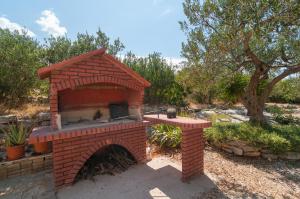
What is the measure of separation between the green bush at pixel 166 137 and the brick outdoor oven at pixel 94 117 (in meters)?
1.27

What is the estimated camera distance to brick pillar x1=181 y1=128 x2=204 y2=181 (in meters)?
3.93

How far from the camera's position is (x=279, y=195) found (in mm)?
3607

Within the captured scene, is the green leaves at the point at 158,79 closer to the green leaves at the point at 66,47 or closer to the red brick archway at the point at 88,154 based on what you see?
the green leaves at the point at 66,47

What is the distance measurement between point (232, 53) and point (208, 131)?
3028mm

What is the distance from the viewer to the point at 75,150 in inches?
148

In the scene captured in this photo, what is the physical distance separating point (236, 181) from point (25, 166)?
507cm

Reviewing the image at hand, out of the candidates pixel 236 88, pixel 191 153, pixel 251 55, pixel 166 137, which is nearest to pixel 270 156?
pixel 191 153

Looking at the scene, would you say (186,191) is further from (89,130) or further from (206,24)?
(206,24)

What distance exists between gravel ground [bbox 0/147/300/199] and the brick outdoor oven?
50 centimetres

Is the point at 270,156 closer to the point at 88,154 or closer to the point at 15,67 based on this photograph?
the point at 88,154

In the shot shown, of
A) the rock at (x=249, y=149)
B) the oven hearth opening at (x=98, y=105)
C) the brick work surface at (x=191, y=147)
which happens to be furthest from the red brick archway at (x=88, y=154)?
the rock at (x=249, y=149)

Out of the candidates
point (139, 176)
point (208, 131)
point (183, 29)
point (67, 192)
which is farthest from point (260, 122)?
point (67, 192)

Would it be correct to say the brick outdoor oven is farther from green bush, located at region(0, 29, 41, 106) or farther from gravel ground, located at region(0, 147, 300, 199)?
green bush, located at region(0, 29, 41, 106)

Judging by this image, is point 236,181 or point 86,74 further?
point 236,181
